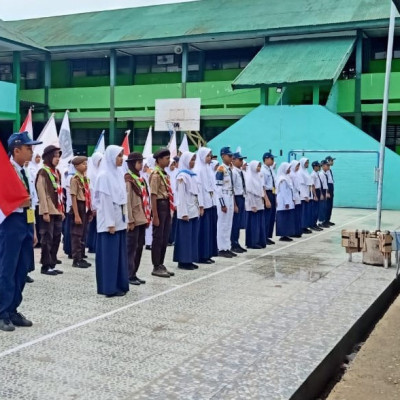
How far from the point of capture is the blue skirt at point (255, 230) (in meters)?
10.0

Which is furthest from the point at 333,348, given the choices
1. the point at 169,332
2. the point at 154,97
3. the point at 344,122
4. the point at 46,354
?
the point at 154,97

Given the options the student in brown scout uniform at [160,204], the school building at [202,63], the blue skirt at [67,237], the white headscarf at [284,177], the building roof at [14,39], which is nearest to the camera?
the student in brown scout uniform at [160,204]

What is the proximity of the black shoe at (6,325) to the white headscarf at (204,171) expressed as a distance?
3.92 metres

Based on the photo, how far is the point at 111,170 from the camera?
6.11m

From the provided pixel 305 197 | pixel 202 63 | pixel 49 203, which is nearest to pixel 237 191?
pixel 305 197

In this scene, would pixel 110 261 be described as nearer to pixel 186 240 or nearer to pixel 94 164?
pixel 186 240

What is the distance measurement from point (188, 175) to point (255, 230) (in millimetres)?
2751

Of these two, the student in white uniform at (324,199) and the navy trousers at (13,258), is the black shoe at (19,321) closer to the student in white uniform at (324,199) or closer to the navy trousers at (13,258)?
the navy trousers at (13,258)

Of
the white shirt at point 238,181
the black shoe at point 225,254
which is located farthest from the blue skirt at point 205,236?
the white shirt at point 238,181

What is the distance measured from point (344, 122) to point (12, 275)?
1586 cm

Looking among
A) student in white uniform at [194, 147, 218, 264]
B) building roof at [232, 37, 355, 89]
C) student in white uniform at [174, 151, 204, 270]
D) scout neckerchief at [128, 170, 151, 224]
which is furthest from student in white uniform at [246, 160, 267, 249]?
building roof at [232, 37, 355, 89]

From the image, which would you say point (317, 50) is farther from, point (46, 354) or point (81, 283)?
point (46, 354)

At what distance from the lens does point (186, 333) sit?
15.8 feet

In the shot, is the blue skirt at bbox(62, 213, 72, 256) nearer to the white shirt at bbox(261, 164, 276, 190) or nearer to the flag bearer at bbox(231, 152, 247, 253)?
the flag bearer at bbox(231, 152, 247, 253)
